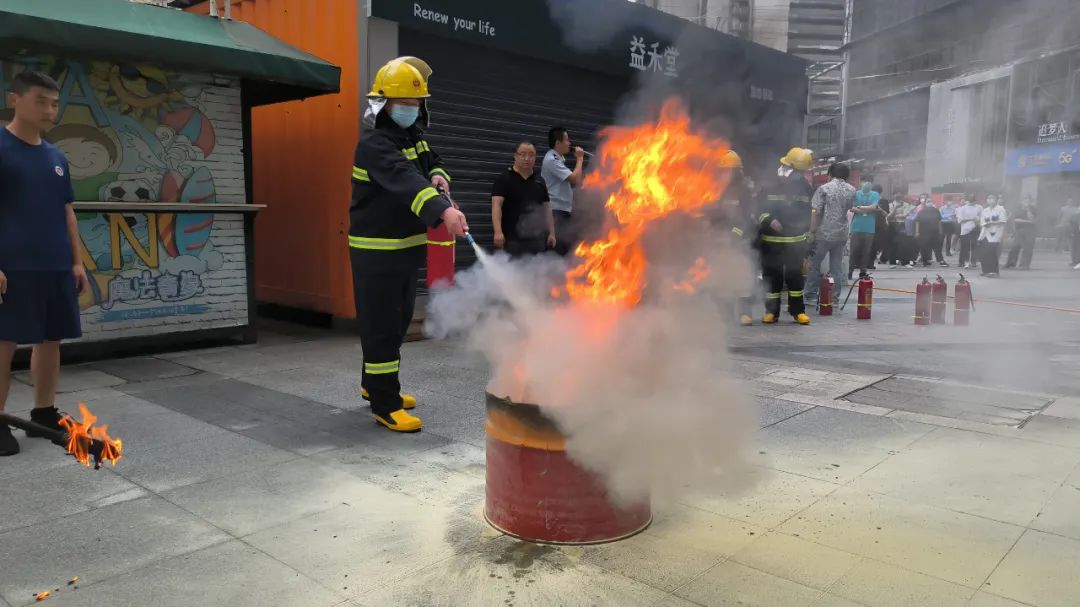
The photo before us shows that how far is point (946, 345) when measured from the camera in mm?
7422

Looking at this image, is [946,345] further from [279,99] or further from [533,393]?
[279,99]

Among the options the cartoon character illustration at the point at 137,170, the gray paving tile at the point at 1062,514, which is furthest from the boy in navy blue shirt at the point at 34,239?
the gray paving tile at the point at 1062,514

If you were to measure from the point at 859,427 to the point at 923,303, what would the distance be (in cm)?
503

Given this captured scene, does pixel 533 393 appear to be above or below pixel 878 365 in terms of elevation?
above

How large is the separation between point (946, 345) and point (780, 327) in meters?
1.80

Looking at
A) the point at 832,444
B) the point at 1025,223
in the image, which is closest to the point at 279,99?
the point at 832,444

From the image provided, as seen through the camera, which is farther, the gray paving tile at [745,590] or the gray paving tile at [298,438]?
the gray paving tile at [298,438]

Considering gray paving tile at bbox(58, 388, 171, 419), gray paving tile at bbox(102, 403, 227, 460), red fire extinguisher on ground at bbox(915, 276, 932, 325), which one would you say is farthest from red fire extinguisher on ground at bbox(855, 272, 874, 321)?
gray paving tile at bbox(58, 388, 171, 419)

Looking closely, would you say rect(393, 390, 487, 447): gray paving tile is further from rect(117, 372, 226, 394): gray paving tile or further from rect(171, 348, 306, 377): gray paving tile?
rect(117, 372, 226, 394): gray paving tile

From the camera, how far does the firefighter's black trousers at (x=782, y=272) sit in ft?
28.8

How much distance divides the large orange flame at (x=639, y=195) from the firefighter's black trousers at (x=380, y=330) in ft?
4.89

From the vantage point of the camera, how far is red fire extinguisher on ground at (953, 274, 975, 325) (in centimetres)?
856

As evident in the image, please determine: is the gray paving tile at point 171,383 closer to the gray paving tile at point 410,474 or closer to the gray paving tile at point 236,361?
the gray paving tile at point 236,361

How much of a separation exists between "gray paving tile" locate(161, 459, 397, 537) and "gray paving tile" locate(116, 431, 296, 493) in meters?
0.10
